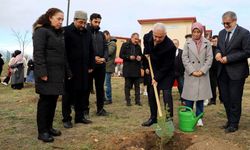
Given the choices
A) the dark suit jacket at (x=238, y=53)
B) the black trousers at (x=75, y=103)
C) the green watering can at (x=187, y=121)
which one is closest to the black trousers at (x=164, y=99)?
the green watering can at (x=187, y=121)

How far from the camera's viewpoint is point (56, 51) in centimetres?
477

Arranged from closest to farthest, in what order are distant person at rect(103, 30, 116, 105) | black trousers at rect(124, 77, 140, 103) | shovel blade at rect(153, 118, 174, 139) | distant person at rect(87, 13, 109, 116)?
shovel blade at rect(153, 118, 174, 139) → distant person at rect(87, 13, 109, 116) → black trousers at rect(124, 77, 140, 103) → distant person at rect(103, 30, 116, 105)

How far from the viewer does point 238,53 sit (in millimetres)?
5234

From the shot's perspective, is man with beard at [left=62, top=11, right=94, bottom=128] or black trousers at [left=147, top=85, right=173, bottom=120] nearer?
man with beard at [left=62, top=11, right=94, bottom=128]

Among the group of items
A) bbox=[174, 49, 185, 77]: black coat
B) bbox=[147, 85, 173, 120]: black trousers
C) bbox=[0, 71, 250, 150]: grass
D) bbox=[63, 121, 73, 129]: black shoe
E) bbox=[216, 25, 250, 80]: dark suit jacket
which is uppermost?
bbox=[216, 25, 250, 80]: dark suit jacket

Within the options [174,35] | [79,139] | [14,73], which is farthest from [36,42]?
[174,35]

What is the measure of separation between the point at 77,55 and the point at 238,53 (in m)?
2.53

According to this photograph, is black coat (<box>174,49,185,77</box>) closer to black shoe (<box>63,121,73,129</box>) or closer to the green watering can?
the green watering can

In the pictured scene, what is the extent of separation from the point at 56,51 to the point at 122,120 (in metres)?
2.17

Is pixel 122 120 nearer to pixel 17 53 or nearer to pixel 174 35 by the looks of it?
pixel 17 53

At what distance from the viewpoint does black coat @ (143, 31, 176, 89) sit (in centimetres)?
561

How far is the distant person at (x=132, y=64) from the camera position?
833cm

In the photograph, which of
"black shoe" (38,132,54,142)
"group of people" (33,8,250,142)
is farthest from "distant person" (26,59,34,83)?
"black shoe" (38,132,54,142)

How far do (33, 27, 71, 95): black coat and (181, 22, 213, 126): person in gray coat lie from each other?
215cm
